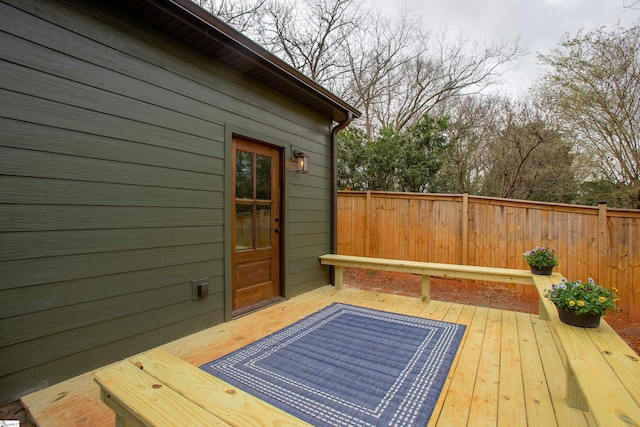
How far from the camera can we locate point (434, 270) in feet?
11.5

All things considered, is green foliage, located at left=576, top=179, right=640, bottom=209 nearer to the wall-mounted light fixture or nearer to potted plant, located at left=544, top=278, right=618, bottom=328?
potted plant, located at left=544, top=278, right=618, bottom=328

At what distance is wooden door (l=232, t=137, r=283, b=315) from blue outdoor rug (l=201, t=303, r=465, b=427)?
69cm

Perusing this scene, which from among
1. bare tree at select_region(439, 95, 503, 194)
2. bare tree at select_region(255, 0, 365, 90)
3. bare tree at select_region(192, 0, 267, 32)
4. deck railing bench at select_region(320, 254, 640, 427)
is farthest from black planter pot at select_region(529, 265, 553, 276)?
bare tree at select_region(255, 0, 365, 90)

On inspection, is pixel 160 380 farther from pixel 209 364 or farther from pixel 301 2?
pixel 301 2

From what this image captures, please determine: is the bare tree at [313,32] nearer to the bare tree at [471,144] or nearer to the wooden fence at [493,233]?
the bare tree at [471,144]

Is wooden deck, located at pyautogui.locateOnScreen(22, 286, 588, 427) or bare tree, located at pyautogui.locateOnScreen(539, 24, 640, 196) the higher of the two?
bare tree, located at pyautogui.locateOnScreen(539, 24, 640, 196)

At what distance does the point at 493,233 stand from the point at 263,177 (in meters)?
3.53

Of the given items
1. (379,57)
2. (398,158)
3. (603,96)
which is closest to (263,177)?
(398,158)

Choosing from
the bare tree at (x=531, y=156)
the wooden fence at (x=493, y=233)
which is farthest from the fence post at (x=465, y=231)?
the bare tree at (x=531, y=156)

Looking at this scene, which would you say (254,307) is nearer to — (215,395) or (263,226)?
(263,226)

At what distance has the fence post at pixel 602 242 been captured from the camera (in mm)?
3771

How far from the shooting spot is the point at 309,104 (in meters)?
3.99

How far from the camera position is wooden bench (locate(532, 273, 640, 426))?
3.43 ft

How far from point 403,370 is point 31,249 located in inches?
96.3
